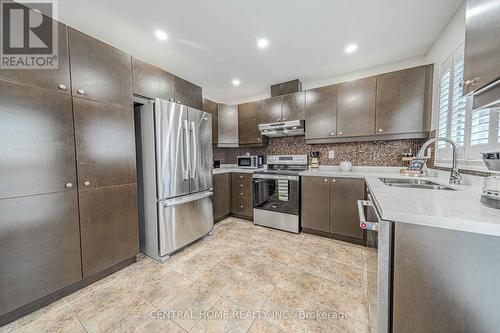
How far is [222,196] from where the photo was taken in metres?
3.22

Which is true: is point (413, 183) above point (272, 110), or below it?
below

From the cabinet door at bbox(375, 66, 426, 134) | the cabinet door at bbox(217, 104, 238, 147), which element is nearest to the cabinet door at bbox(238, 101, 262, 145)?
the cabinet door at bbox(217, 104, 238, 147)

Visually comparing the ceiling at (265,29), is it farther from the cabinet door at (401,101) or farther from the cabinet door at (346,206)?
the cabinet door at (346,206)

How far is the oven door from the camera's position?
272 centimetres

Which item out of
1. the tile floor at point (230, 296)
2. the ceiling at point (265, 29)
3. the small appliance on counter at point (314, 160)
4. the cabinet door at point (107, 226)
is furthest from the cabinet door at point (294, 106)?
the cabinet door at point (107, 226)

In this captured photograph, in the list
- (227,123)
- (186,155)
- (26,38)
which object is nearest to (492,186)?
(186,155)

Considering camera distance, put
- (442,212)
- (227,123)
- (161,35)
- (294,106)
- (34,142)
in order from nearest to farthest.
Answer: (442,212), (34,142), (161,35), (294,106), (227,123)

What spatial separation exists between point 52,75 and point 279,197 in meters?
2.81

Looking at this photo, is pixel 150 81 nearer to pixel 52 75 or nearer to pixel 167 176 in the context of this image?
pixel 52 75

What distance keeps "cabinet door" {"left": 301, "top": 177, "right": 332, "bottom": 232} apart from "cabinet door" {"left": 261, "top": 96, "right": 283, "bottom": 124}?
122 centimetres

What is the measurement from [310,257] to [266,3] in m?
2.64

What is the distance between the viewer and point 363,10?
1.63 m

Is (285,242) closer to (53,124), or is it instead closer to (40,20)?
(53,124)

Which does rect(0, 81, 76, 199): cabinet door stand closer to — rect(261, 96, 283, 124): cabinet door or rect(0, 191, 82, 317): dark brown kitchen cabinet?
rect(0, 191, 82, 317): dark brown kitchen cabinet
